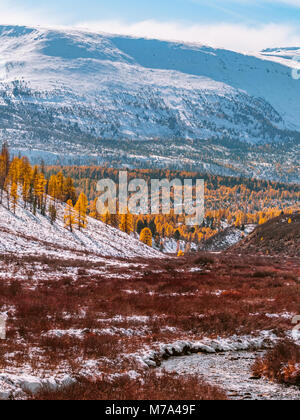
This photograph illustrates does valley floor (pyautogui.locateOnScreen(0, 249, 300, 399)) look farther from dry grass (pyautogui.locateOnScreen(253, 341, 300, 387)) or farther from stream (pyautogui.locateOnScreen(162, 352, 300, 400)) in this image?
dry grass (pyautogui.locateOnScreen(253, 341, 300, 387))

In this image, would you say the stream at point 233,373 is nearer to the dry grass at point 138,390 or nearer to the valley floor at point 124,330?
the valley floor at point 124,330

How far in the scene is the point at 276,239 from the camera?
364 ft

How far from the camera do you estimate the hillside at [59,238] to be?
6144cm

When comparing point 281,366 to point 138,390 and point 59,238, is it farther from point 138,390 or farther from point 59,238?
point 59,238

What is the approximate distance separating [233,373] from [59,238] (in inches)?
2645

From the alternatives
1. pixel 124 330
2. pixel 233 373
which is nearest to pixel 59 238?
pixel 124 330

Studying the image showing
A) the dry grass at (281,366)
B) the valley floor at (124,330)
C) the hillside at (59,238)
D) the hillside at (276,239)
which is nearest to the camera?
the valley floor at (124,330)

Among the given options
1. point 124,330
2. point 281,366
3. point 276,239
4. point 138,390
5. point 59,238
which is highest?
point 138,390

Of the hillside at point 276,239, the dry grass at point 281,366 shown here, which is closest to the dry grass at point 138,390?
the dry grass at point 281,366

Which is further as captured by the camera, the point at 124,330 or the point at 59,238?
the point at 59,238

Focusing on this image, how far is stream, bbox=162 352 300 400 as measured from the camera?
11742 mm

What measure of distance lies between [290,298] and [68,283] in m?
18.4

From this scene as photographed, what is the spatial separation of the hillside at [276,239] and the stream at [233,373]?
84.4m

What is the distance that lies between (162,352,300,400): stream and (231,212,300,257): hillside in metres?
84.4
